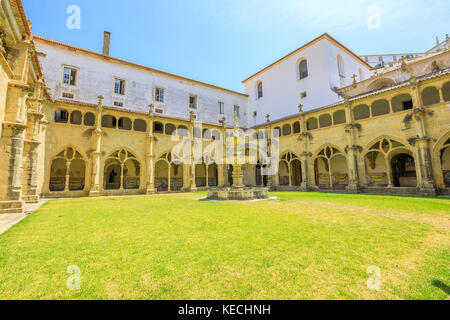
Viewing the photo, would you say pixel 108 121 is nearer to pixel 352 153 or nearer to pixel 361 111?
pixel 352 153

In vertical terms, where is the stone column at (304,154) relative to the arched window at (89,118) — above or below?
below

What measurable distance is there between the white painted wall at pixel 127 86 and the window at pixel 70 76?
36 cm

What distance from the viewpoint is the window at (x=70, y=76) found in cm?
2014

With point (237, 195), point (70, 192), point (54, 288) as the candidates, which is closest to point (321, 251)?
point (54, 288)

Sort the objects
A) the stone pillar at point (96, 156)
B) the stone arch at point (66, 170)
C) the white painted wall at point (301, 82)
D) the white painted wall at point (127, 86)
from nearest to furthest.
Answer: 1. the stone pillar at point (96, 156)
2. the stone arch at point (66, 170)
3. the white painted wall at point (127, 86)
4. the white painted wall at point (301, 82)

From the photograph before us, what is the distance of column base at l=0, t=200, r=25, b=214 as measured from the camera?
7762 millimetres

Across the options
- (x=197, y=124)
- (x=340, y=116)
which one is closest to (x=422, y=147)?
(x=340, y=116)

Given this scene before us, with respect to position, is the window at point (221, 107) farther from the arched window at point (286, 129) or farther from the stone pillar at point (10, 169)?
the stone pillar at point (10, 169)

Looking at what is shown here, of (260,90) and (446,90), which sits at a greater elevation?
(260,90)

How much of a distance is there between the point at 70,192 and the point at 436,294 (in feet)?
64.9

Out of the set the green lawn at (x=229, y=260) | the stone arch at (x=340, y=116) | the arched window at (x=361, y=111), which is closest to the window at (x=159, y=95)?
the stone arch at (x=340, y=116)

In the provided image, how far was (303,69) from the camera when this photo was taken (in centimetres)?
2756

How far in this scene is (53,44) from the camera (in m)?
19.6

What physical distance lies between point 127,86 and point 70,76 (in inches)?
211
